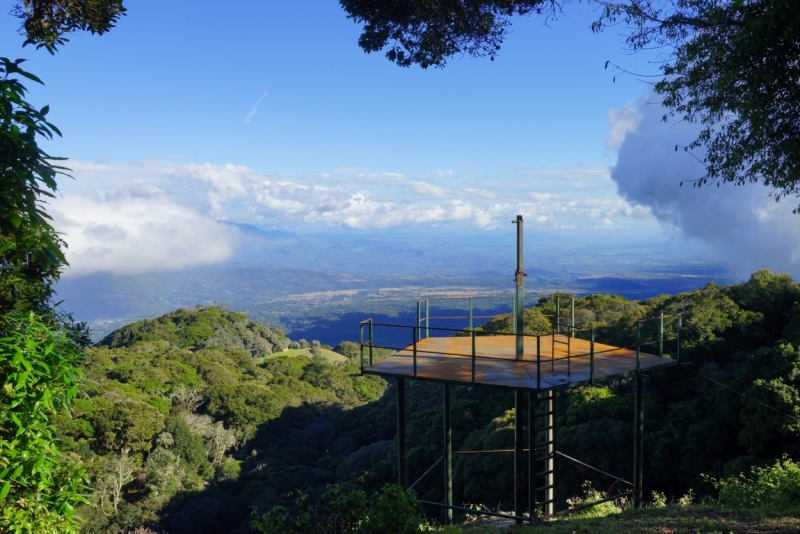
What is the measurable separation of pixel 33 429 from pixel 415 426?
887 inches

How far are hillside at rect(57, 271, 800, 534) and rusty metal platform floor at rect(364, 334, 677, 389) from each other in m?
1.34

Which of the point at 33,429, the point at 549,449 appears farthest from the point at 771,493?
the point at 33,429

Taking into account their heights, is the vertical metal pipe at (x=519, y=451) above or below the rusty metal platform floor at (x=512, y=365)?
below

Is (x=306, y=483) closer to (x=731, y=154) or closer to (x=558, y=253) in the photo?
(x=731, y=154)

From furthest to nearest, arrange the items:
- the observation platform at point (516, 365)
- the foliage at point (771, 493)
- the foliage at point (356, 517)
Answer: the foliage at point (771, 493) → the observation platform at point (516, 365) → the foliage at point (356, 517)

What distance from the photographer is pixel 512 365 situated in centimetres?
954

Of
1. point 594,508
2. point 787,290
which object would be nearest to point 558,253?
point 787,290

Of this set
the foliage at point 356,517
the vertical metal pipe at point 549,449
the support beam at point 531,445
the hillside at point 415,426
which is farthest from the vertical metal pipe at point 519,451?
the foliage at point 356,517

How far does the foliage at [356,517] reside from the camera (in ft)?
18.7

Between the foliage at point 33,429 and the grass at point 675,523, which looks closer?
the foliage at point 33,429

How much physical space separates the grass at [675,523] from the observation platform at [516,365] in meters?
1.89

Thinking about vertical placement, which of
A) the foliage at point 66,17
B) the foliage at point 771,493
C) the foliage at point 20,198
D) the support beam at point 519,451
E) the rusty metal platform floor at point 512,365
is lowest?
the foliage at point 771,493

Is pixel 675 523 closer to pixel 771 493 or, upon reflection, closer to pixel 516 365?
pixel 516 365

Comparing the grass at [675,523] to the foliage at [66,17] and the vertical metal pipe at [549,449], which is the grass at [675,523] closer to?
the vertical metal pipe at [549,449]
